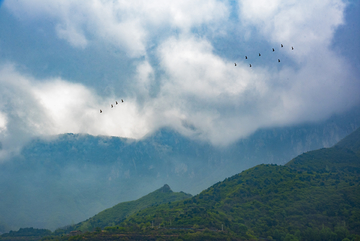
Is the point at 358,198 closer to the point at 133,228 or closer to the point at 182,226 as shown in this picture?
the point at 182,226

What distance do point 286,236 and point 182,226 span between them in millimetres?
63686

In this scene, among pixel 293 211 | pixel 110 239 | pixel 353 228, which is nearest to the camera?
pixel 110 239

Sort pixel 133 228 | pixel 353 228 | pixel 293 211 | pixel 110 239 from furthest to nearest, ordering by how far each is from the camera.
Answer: pixel 293 211
pixel 133 228
pixel 353 228
pixel 110 239

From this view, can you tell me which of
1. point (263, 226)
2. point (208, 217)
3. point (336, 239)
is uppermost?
point (208, 217)

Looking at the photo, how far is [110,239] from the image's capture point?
146500 mm

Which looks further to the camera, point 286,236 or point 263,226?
point 263,226

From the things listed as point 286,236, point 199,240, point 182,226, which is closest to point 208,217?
point 182,226

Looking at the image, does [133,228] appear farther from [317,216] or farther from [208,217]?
[317,216]

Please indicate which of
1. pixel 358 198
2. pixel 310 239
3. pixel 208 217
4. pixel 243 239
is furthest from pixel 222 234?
pixel 358 198

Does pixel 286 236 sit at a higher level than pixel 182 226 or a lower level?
lower

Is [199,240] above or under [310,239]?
above

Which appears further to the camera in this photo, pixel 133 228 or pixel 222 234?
pixel 133 228

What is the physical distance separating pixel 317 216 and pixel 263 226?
36.6 metres

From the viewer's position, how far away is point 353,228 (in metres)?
159
